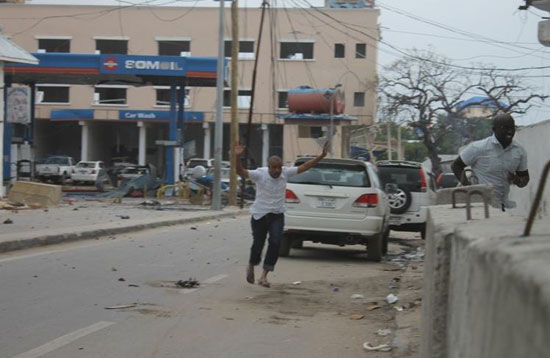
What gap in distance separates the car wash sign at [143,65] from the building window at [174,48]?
1008 inches

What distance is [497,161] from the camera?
7.79 metres

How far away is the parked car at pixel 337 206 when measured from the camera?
12695 millimetres

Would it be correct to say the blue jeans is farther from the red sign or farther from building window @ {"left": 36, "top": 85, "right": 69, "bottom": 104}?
building window @ {"left": 36, "top": 85, "right": 69, "bottom": 104}

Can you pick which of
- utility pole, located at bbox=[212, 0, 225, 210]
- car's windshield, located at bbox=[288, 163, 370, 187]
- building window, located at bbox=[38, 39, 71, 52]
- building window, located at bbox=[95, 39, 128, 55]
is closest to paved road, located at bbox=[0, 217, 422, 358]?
car's windshield, located at bbox=[288, 163, 370, 187]

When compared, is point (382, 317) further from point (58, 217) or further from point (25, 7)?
point (25, 7)

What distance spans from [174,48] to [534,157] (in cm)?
4742

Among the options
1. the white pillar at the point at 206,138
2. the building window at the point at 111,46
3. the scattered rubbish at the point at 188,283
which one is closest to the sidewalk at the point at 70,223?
the scattered rubbish at the point at 188,283

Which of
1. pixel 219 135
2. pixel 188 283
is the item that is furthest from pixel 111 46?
pixel 188 283

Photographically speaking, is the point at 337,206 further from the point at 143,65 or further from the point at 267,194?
the point at 143,65

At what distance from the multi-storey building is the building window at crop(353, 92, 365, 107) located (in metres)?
0.08

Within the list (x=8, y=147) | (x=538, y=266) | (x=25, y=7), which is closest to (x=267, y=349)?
(x=538, y=266)

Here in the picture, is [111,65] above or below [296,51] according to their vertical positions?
below

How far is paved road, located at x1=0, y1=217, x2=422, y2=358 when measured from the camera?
6211 mm

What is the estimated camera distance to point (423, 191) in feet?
57.7
